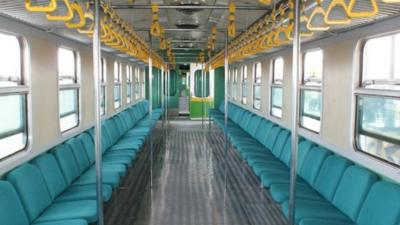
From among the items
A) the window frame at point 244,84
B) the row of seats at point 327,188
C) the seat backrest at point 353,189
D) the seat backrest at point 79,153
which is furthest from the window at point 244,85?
the seat backrest at point 353,189

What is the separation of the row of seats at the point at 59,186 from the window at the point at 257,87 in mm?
4073

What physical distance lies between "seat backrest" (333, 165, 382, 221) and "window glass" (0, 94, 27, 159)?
9.57 feet

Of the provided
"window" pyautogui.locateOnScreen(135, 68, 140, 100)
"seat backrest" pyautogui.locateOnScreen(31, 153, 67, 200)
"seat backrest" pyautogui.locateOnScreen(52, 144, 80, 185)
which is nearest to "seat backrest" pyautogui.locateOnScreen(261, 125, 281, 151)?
"seat backrest" pyautogui.locateOnScreen(52, 144, 80, 185)

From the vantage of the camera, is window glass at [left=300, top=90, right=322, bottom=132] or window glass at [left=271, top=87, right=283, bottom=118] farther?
window glass at [left=271, top=87, right=283, bottom=118]

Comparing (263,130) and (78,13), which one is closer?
(78,13)

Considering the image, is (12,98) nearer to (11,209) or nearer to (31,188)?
(31,188)

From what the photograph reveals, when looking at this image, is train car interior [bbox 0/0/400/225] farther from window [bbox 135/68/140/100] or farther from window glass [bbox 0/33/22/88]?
window [bbox 135/68/140/100]

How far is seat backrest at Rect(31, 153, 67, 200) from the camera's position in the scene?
150 inches

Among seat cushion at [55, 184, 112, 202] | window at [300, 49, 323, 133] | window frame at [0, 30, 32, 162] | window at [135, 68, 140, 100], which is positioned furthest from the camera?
window at [135, 68, 140, 100]

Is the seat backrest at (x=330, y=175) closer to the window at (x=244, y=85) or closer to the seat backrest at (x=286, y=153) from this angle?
the seat backrest at (x=286, y=153)

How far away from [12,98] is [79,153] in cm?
155

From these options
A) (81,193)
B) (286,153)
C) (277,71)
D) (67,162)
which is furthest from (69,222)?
(277,71)

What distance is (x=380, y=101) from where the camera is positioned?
11.5ft

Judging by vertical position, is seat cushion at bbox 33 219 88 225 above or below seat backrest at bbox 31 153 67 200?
below
